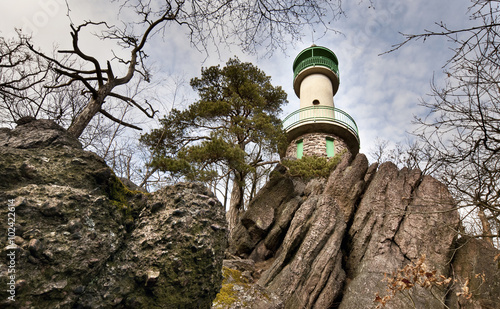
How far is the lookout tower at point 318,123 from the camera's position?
14430 millimetres

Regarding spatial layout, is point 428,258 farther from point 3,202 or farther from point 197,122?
point 197,122

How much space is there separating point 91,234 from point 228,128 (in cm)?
880

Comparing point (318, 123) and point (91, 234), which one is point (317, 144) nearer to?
point (318, 123)

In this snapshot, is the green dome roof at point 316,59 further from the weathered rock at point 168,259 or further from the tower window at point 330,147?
the weathered rock at point 168,259

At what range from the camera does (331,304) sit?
5332 mm

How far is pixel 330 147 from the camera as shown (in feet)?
47.5

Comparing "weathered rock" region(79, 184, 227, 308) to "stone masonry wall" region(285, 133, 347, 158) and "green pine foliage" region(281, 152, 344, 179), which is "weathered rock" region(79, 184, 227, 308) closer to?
"green pine foliage" region(281, 152, 344, 179)

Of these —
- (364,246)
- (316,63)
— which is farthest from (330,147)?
(364,246)

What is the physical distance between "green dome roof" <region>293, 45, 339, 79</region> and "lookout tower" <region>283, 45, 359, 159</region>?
3.1 inches

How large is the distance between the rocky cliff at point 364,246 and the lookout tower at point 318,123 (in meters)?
4.43

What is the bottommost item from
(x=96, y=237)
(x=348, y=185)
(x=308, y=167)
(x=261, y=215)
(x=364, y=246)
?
(x=96, y=237)

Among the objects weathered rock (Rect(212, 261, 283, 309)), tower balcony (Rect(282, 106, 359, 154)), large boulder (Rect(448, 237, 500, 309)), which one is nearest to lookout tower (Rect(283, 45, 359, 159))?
tower balcony (Rect(282, 106, 359, 154))

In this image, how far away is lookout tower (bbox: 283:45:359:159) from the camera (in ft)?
47.3

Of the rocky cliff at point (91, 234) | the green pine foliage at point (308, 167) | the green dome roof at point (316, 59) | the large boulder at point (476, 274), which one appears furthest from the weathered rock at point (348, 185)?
Answer: the green dome roof at point (316, 59)
